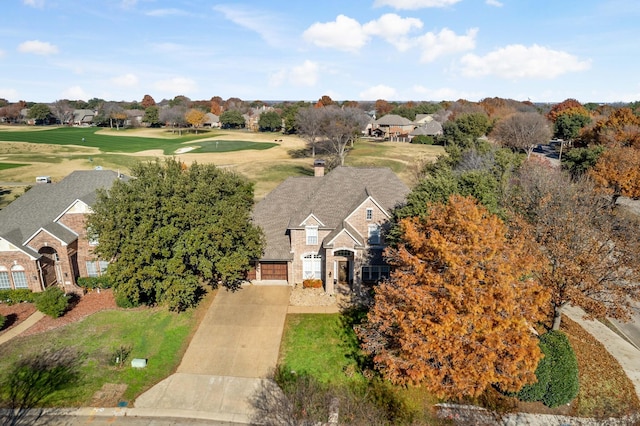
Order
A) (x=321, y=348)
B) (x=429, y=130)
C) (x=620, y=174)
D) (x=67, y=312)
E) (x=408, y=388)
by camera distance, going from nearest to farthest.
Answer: (x=408, y=388), (x=321, y=348), (x=67, y=312), (x=620, y=174), (x=429, y=130)

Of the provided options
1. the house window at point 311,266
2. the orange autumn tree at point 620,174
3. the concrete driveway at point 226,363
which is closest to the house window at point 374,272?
the house window at point 311,266

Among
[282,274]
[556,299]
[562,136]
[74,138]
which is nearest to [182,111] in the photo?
[74,138]

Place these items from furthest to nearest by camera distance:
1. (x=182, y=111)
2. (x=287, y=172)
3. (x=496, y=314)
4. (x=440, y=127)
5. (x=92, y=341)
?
(x=182, y=111), (x=440, y=127), (x=287, y=172), (x=92, y=341), (x=496, y=314)

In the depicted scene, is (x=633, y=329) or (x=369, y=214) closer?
(x=633, y=329)

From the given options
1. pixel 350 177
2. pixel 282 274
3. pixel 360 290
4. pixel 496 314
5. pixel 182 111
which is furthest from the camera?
pixel 182 111

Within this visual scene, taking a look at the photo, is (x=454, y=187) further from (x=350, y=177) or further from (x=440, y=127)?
(x=440, y=127)

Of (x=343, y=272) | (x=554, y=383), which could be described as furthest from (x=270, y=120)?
(x=554, y=383)

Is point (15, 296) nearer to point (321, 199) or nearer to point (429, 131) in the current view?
point (321, 199)
